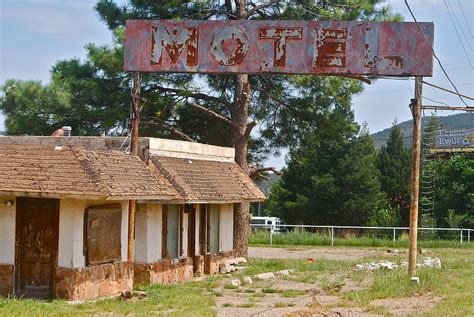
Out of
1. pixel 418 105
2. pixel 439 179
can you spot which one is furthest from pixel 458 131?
pixel 418 105

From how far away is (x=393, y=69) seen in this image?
22.3 meters

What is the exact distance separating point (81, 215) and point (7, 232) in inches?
67.9

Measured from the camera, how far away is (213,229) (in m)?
27.6

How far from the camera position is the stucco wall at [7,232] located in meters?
18.5

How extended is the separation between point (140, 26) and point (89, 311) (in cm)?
941

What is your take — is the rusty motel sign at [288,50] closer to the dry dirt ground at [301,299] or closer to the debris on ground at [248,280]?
the dry dirt ground at [301,299]

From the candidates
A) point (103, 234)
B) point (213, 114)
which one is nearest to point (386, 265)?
point (213, 114)

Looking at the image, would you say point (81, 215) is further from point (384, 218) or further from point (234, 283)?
point (384, 218)

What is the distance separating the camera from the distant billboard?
6581 cm

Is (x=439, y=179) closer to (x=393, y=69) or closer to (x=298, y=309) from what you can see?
(x=393, y=69)

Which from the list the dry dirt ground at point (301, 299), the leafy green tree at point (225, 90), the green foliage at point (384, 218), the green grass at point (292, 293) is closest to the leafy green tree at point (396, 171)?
the green foliage at point (384, 218)

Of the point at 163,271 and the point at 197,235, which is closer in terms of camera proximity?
the point at 163,271

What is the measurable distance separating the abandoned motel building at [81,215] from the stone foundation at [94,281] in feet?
0.07

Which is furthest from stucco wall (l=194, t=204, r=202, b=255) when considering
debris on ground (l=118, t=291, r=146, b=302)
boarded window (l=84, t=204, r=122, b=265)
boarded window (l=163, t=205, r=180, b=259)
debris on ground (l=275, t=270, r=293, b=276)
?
debris on ground (l=118, t=291, r=146, b=302)
